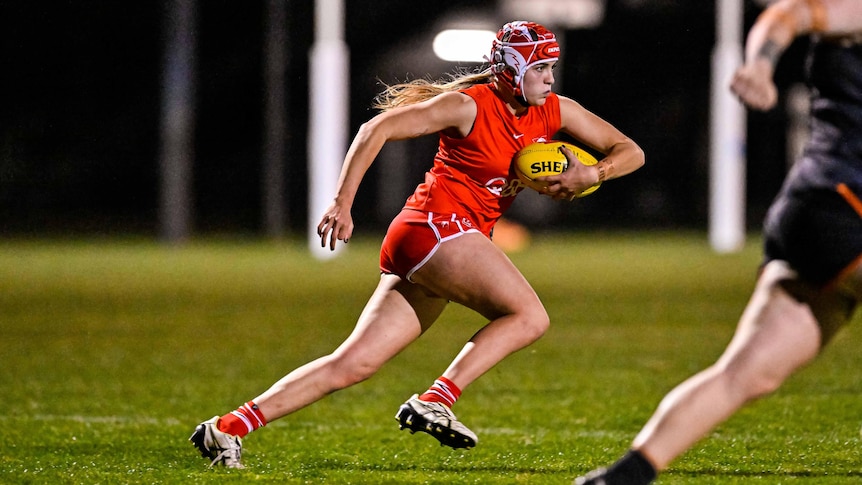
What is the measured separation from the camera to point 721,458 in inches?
231

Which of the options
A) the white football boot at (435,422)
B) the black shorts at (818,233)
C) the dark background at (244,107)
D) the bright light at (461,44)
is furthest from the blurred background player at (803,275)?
the dark background at (244,107)

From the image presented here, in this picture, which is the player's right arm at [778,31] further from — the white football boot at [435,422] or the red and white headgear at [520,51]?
the white football boot at [435,422]

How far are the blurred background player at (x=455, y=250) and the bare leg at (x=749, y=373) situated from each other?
1328 mm

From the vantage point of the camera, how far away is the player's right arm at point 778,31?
12.3ft

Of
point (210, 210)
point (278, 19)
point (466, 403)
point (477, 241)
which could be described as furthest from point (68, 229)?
point (477, 241)

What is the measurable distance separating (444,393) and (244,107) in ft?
112

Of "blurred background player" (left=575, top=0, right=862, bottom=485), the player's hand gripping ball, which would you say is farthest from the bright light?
"blurred background player" (left=575, top=0, right=862, bottom=485)

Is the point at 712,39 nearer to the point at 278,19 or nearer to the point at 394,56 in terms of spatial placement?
the point at 394,56

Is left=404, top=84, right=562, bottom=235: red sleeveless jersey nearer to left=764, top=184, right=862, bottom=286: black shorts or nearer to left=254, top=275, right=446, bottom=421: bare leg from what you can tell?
left=254, top=275, right=446, bottom=421: bare leg

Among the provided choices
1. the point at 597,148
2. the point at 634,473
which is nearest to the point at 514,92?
the point at 597,148

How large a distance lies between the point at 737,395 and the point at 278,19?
2756 cm

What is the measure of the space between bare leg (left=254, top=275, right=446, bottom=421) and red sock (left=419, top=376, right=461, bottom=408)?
231mm

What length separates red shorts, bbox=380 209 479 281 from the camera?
539 centimetres

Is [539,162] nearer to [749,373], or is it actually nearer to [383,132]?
[383,132]
